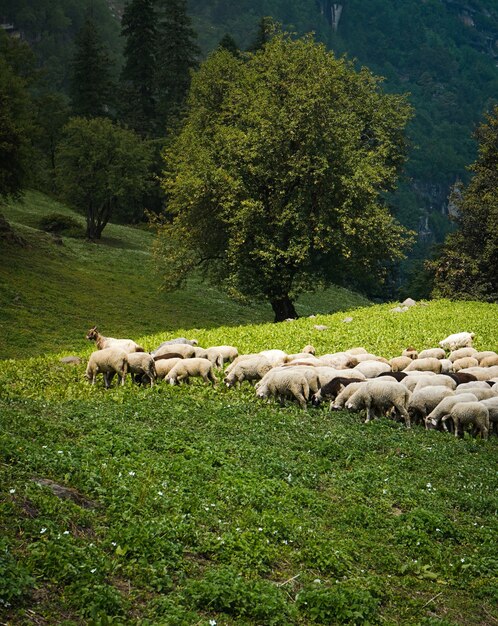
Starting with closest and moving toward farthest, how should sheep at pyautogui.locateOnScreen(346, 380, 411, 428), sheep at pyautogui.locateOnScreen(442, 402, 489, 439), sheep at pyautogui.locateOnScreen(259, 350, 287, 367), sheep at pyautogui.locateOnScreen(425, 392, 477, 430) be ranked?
sheep at pyautogui.locateOnScreen(442, 402, 489, 439) → sheep at pyautogui.locateOnScreen(425, 392, 477, 430) → sheep at pyautogui.locateOnScreen(346, 380, 411, 428) → sheep at pyautogui.locateOnScreen(259, 350, 287, 367)

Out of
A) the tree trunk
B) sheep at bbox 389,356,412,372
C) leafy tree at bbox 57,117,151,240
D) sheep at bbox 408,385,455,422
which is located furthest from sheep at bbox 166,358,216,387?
leafy tree at bbox 57,117,151,240

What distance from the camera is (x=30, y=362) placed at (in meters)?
22.9

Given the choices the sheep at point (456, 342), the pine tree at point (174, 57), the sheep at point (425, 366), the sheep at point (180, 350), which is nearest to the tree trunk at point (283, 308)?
the sheep at point (456, 342)

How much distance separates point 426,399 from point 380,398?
125 cm

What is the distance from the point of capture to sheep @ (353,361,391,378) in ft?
68.4

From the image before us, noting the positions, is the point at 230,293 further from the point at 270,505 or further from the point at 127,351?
the point at 270,505

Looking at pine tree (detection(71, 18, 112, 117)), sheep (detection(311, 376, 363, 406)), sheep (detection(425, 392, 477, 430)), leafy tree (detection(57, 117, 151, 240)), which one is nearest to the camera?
sheep (detection(425, 392, 477, 430))

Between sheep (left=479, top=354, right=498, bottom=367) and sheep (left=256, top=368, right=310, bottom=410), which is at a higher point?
sheep (left=479, top=354, right=498, bottom=367)

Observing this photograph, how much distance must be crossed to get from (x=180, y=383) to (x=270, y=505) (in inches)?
379

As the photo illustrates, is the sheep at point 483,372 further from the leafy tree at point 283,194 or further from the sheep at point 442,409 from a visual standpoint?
the leafy tree at point 283,194

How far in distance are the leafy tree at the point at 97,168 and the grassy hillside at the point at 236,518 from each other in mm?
46422

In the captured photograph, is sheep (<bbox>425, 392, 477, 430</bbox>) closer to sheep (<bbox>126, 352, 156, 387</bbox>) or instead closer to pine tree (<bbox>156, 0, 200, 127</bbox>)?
sheep (<bbox>126, 352, 156, 387</bbox>)

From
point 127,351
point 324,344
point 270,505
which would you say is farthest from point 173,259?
point 270,505

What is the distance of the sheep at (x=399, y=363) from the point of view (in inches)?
891
